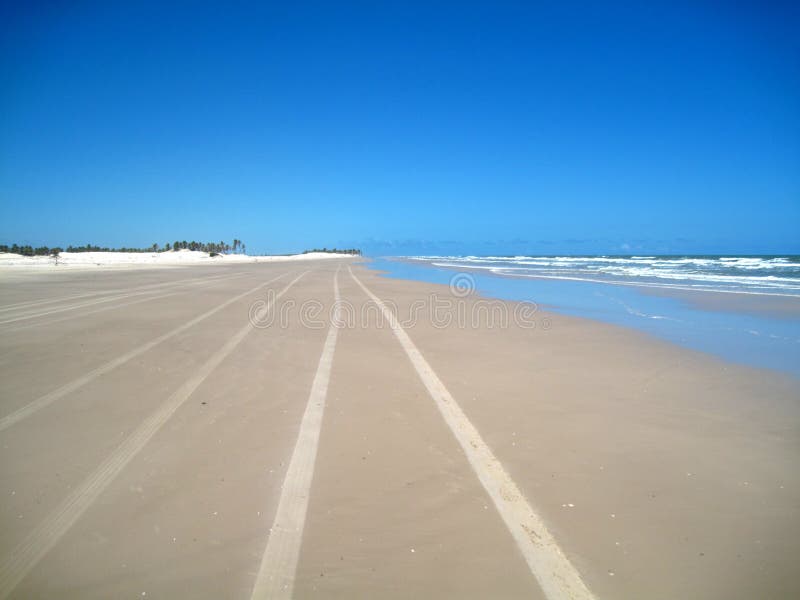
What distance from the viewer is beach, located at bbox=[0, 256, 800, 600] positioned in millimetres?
2291

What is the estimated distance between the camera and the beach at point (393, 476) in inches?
90.2

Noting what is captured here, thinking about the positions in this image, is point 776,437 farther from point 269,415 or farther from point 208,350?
point 208,350

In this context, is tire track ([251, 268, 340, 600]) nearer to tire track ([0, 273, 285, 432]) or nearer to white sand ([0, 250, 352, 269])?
tire track ([0, 273, 285, 432])

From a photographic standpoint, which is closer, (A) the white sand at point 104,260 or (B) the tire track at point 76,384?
(B) the tire track at point 76,384

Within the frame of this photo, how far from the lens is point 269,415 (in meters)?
4.31

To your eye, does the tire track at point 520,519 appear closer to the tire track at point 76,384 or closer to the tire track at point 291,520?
the tire track at point 291,520

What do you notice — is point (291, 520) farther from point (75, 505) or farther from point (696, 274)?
point (696, 274)

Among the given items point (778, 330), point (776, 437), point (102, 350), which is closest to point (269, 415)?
point (102, 350)

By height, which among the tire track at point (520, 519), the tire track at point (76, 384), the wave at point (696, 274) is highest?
the wave at point (696, 274)

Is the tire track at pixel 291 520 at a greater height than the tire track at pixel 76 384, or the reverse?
the tire track at pixel 76 384

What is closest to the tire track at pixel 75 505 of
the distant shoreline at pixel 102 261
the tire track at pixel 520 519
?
the tire track at pixel 520 519

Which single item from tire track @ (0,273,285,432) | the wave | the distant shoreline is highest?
the distant shoreline

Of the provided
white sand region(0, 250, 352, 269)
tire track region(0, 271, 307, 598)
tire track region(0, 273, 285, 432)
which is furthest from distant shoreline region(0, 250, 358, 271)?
tire track region(0, 271, 307, 598)

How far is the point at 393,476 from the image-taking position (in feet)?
10.5
